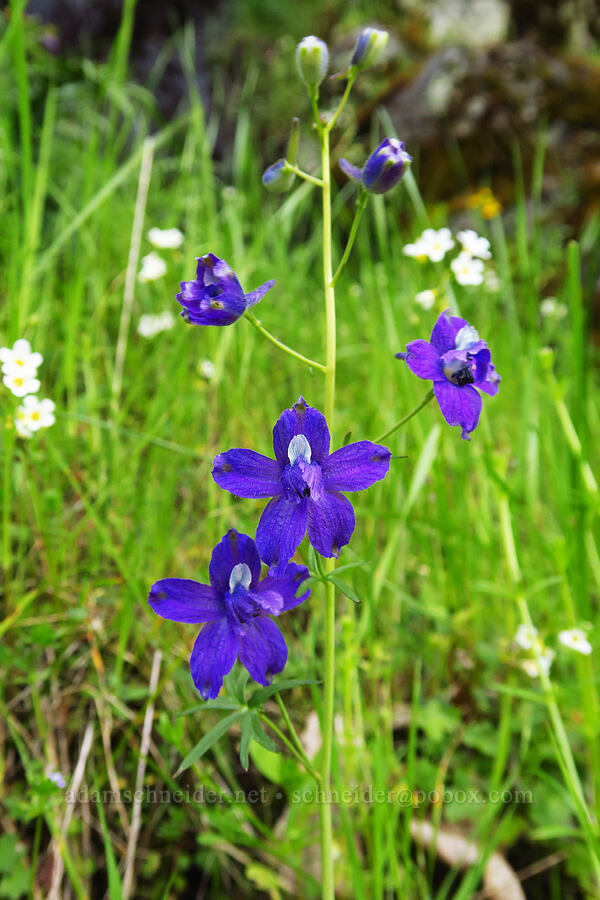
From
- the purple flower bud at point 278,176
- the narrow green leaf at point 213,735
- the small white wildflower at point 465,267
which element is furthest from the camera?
the small white wildflower at point 465,267

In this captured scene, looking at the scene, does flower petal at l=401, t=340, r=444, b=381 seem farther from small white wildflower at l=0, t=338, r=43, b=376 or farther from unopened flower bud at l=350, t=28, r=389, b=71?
small white wildflower at l=0, t=338, r=43, b=376

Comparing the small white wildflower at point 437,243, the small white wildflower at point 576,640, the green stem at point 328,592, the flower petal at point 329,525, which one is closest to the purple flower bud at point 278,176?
the green stem at point 328,592

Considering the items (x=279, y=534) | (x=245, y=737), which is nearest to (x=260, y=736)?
(x=245, y=737)

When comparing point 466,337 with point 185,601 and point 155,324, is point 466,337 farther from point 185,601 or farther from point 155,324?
point 155,324

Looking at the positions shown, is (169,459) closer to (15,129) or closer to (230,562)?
(230,562)

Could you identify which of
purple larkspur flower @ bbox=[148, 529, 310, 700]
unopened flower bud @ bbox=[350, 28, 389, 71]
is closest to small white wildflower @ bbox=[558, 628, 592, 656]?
purple larkspur flower @ bbox=[148, 529, 310, 700]

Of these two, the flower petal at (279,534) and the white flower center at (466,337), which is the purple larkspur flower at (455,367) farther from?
the flower petal at (279,534)

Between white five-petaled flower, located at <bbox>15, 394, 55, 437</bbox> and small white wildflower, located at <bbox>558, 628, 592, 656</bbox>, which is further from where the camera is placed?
white five-petaled flower, located at <bbox>15, 394, 55, 437</bbox>
